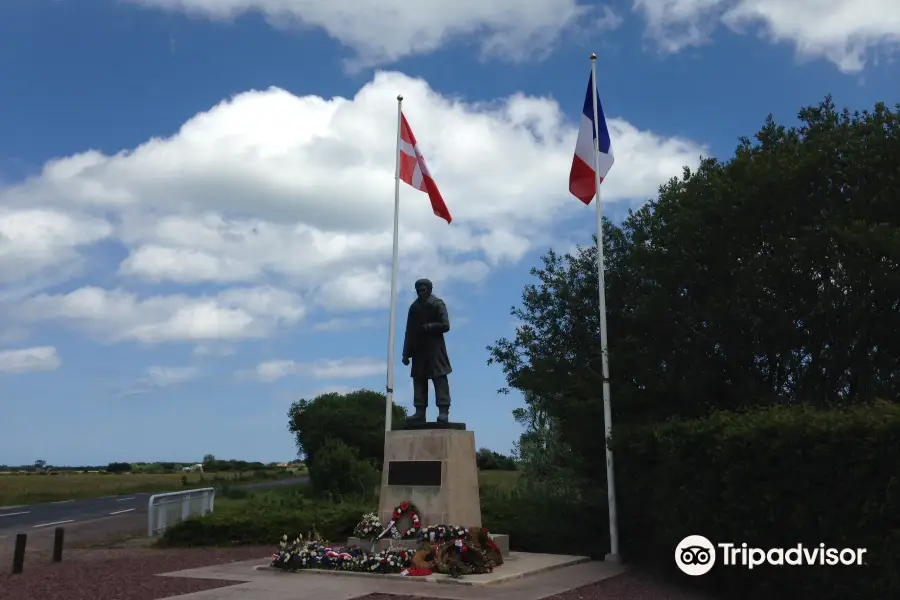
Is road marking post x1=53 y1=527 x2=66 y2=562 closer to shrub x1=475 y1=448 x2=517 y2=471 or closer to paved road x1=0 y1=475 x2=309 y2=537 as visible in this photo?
paved road x1=0 y1=475 x2=309 y2=537

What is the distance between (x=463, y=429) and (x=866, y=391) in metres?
7.94

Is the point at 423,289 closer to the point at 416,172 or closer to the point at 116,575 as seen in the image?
→ the point at 416,172

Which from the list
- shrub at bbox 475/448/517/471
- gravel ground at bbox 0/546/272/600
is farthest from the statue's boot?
shrub at bbox 475/448/517/471

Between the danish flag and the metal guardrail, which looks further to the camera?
the metal guardrail

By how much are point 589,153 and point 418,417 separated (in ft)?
20.6

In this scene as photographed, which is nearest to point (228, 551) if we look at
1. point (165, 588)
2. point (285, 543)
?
point (285, 543)

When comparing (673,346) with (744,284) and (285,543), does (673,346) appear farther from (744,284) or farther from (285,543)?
(285,543)

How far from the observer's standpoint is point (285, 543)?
12984mm

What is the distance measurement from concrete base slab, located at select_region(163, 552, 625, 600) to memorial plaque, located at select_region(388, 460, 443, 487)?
190 centimetres

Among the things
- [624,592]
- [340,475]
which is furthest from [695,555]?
[340,475]

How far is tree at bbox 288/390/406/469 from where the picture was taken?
5209 centimetres

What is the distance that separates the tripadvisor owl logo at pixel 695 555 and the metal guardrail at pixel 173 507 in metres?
11.6

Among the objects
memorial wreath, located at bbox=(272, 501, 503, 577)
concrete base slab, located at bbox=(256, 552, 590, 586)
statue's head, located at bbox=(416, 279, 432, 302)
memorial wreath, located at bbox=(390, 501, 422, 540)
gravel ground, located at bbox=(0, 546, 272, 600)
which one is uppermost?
statue's head, located at bbox=(416, 279, 432, 302)

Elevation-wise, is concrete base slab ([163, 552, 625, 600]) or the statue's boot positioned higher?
the statue's boot
